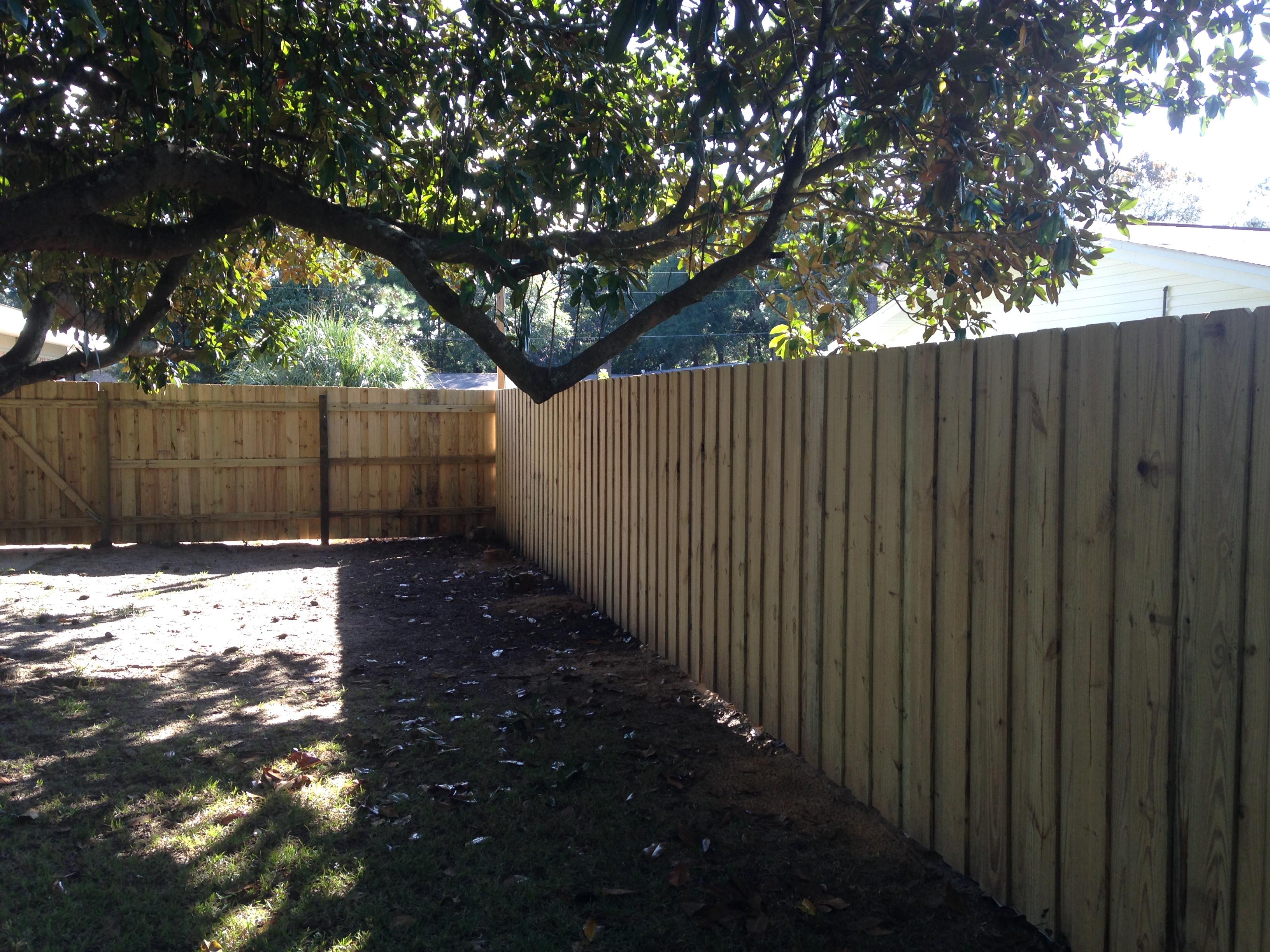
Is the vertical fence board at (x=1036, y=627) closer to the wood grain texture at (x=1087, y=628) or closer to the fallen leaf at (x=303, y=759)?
the wood grain texture at (x=1087, y=628)

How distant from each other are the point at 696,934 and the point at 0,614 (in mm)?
6791

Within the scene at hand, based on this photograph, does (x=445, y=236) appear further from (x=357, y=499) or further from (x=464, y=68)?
(x=357, y=499)

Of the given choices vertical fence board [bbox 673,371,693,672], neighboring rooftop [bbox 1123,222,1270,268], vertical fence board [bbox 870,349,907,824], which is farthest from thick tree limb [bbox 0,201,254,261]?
neighboring rooftop [bbox 1123,222,1270,268]

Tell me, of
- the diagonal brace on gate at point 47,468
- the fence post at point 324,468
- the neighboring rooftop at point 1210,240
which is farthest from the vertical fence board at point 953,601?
the diagonal brace on gate at point 47,468

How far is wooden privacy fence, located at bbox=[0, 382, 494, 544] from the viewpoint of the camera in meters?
10.8

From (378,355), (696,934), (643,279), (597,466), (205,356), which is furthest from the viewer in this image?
(378,355)

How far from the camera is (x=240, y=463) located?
11617mm

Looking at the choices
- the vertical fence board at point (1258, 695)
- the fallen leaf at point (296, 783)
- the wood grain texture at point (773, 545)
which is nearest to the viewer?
the vertical fence board at point (1258, 695)

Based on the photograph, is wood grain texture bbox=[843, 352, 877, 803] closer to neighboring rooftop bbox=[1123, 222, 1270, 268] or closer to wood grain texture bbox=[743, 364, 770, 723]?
wood grain texture bbox=[743, 364, 770, 723]

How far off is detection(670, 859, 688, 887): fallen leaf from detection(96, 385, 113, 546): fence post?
997cm

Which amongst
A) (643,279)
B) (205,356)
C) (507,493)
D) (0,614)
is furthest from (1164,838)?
(507,493)

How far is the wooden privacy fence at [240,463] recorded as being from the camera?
1080 centimetres

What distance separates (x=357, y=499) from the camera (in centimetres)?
1216

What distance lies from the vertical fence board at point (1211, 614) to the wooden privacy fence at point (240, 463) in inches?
426
